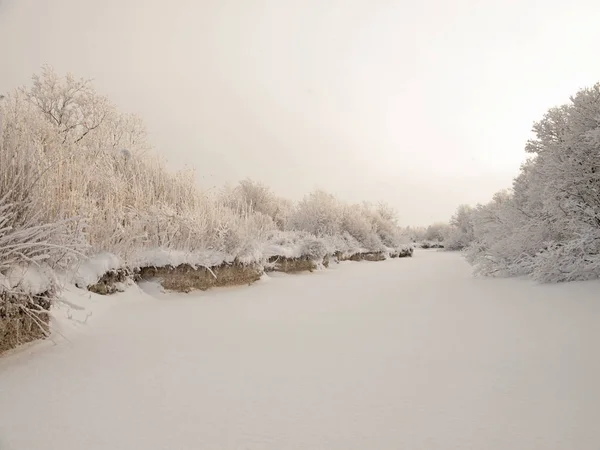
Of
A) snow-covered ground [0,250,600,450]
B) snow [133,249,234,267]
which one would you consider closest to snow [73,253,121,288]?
snow-covered ground [0,250,600,450]

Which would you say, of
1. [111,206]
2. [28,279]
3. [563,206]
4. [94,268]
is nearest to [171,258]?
[111,206]

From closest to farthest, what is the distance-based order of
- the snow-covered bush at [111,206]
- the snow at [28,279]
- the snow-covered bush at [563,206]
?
the snow at [28,279] < the snow-covered bush at [111,206] < the snow-covered bush at [563,206]

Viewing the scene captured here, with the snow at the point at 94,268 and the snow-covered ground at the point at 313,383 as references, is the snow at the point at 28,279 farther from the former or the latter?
the snow at the point at 94,268

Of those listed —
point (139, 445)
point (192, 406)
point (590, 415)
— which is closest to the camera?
point (139, 445)

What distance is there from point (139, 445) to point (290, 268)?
6586mm

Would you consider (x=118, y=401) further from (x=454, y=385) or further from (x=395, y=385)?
(x=454, y=385)

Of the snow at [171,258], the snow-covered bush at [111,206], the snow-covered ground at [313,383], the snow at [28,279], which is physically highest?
the snow-covered bush at [111,206]

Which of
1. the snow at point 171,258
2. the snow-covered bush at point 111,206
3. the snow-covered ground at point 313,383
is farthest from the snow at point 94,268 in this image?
the snow at point 171,258

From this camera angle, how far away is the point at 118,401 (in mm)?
1415

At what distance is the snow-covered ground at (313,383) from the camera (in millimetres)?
1144

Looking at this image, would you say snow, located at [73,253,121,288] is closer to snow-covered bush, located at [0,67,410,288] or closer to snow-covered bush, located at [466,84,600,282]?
snow-covered bush, located at [0,67,410,288]

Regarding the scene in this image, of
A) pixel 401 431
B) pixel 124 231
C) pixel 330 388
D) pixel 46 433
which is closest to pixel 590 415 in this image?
pixel 401 431

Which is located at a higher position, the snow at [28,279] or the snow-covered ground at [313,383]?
the snow at [28,279]

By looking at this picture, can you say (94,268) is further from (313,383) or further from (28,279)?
(313,383)
